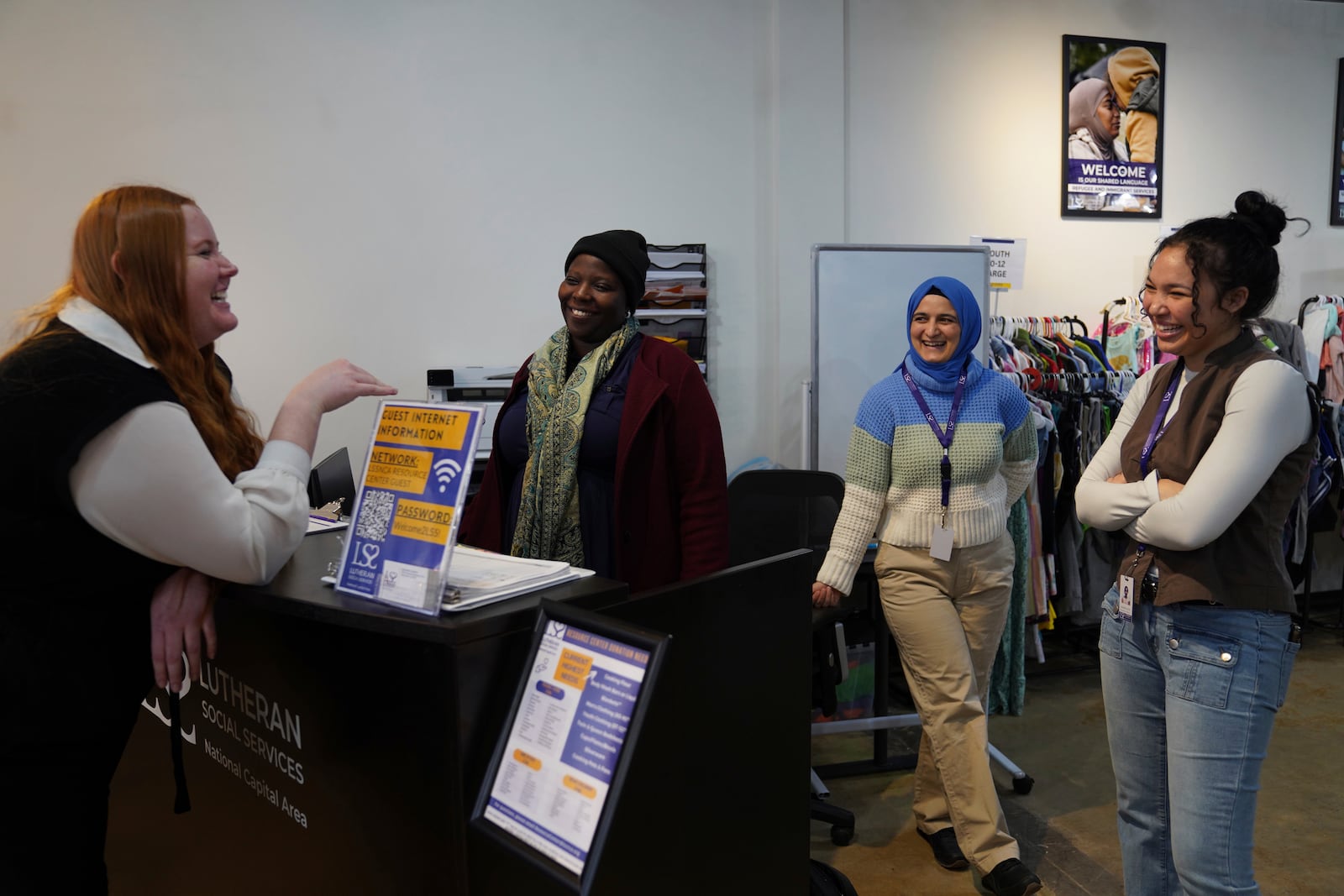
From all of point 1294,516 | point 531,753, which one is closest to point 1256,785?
point 531,753

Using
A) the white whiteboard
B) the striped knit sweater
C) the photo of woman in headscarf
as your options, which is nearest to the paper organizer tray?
the white whiteboard

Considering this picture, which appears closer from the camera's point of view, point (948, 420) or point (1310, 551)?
point (948, 420)

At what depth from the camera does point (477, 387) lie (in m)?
3.85

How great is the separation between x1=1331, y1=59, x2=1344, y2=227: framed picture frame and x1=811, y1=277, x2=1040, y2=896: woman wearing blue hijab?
397 centimetres

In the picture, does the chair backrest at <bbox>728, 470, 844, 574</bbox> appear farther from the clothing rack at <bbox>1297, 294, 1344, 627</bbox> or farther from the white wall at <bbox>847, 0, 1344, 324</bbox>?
the clothing rack at <bbox>1297, 294, 1344, 627</bbox>

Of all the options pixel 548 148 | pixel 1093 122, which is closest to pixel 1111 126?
pixel 1093 122

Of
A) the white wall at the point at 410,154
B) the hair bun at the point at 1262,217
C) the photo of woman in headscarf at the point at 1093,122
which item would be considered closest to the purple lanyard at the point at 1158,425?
the hair bun at the point at 1262,217

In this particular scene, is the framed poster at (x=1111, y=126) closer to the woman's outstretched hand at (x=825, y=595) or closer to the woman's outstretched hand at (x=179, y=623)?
the woman's outstretched hand at (x=825, y=595)

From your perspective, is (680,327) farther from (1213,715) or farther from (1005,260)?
(1213,715)

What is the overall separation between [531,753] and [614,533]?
1.06 m

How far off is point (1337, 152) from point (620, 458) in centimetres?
529

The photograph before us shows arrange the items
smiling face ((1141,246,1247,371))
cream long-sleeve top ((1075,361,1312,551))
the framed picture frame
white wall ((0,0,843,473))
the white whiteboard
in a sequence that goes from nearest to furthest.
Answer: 1. cream long-sleeve top ((1075,361,1312,551))
2. smiling face ((1141,246,1247,371))
3. white wall ((0,0,843,473))
4. the white whiteboard
5. the framed picture frame

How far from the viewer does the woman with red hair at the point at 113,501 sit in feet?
3.55

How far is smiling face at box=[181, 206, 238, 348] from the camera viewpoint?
1250 millimetres
